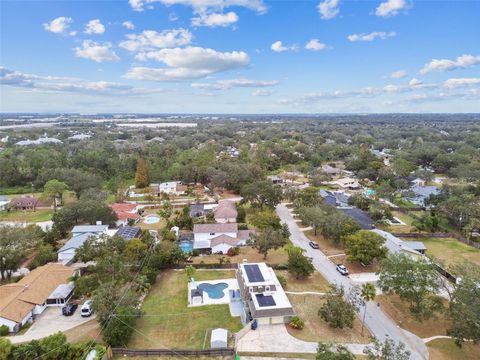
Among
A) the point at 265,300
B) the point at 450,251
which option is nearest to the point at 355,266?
the point at 265,300

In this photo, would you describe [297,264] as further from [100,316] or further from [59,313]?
[59,313]

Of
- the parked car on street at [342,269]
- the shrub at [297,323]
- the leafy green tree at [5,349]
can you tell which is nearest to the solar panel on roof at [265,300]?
the shrub at [297,323]

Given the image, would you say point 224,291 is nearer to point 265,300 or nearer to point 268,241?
point 265,300

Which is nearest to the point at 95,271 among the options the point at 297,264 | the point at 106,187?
the point at 297,264

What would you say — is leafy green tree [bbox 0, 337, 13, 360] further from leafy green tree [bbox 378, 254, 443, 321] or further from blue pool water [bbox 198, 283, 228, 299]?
leafy green tree [bbox 378, 254, 443, 321]

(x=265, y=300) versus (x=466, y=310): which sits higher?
(x=466, y=310)

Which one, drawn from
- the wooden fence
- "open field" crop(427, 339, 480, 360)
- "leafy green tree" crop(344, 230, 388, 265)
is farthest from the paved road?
the wooden fence
